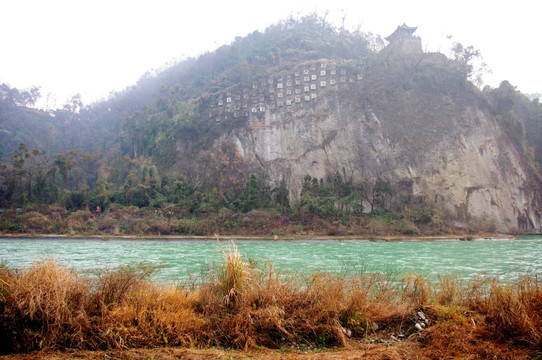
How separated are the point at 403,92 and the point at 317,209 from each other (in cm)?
3013

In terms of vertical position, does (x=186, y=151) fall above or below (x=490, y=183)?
above

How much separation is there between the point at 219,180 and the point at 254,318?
2256 inches

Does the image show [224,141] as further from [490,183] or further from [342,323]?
[342,323]

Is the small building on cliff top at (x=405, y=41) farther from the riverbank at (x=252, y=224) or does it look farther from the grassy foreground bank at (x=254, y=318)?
the grassy foreground bank at (x=254, y=318)

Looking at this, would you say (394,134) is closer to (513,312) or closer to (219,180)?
(219,180)

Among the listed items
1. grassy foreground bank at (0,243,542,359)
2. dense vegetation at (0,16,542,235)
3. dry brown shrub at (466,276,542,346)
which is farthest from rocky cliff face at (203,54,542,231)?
grassy foreground bank at (0,243,542,359)

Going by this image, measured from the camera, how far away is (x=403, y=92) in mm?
58906

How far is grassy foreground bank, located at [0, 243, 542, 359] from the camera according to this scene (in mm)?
3994

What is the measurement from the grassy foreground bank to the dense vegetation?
39.1 m

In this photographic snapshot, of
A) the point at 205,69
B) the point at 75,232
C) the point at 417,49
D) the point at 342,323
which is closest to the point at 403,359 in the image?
the point at 342,323

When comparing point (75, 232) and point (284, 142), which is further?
point (284, 142)

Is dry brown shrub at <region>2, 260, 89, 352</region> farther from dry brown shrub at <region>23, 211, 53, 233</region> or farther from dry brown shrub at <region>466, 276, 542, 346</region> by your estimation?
dry brown shrub at <region>23, 211, 53, 233</region>

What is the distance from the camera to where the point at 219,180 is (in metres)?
61.0

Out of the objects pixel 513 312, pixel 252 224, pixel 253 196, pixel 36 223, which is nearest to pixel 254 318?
pixel 513 312
